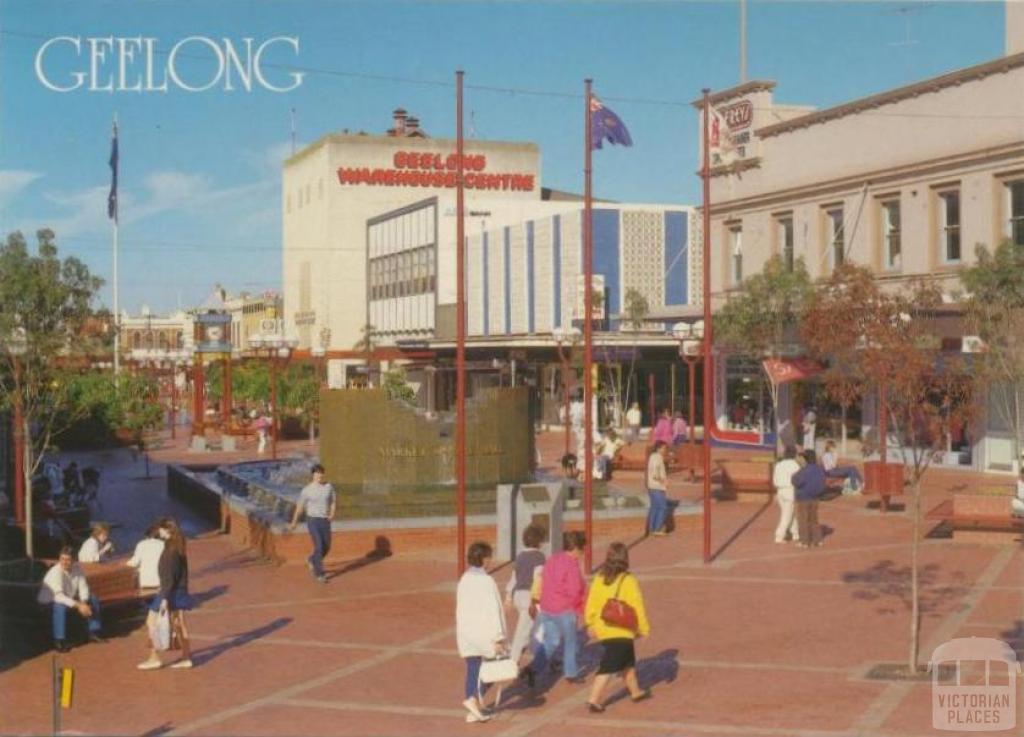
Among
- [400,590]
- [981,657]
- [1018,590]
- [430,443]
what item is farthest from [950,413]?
[430,443]

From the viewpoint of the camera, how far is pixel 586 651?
1466 cm

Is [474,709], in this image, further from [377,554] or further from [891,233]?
[891,233]

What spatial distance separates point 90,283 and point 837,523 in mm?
13226

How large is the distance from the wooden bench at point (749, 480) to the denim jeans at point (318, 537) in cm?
1151

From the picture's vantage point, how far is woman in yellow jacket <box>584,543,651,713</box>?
466 inches

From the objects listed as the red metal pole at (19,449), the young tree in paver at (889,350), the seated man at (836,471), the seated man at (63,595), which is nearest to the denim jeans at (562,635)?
the young tree in paver at (889,350)

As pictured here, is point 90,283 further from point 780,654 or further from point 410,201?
point 410,201

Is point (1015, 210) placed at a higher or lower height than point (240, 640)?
higher

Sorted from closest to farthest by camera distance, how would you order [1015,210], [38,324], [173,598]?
[173,598]
[38,324]
[1015,210]

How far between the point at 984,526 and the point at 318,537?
400 inches

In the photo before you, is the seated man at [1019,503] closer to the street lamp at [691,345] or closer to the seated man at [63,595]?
the street lamp at [691,345]

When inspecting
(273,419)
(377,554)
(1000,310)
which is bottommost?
(377,554)

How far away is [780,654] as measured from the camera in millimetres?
14062

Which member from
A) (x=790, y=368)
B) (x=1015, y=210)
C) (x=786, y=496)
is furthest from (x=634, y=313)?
(x=786, y=496)
